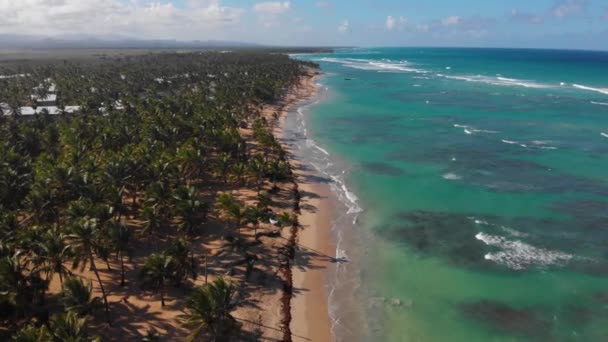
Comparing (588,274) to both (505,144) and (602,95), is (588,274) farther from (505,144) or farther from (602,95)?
(602,95)

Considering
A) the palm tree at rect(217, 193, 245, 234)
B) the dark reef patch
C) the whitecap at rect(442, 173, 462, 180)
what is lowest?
the dark reef patch

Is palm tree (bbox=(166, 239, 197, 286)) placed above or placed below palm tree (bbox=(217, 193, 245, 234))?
below

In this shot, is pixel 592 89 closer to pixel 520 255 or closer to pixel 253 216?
pixel 520 255

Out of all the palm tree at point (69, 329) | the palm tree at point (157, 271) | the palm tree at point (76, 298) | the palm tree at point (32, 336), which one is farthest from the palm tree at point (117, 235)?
the palm tree at point (32, 336)

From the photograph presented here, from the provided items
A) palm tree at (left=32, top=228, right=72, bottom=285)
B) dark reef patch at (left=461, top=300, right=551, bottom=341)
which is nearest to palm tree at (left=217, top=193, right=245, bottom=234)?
palm tree at (left=32, top=228, right=72, bottom=285)

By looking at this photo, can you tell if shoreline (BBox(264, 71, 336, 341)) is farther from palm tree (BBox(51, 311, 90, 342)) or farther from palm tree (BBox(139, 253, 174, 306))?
palm tree (BBox(51, 311, 90, 342))

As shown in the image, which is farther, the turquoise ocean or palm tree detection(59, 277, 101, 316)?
the turquoise ocean
